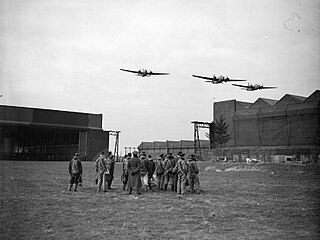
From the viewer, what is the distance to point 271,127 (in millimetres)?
55875

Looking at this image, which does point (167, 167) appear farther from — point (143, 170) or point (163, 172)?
point (143, 170)

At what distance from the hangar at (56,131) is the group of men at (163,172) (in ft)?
108

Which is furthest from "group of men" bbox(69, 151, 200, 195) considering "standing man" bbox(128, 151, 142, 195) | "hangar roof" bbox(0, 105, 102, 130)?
"hangar roof" bbox(0, 105, 102, 130)

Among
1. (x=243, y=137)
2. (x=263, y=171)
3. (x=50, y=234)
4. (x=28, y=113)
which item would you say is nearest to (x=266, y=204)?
(x=50, y=234)

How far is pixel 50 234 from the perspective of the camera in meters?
7.37

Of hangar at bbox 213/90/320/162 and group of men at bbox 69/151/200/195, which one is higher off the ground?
hangar at bbox 213/90/320/162

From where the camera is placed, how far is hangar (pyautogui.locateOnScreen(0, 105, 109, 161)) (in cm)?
4944

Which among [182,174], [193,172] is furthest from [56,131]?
[182,174]

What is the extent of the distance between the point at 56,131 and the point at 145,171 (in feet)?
142

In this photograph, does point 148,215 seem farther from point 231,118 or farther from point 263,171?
point 231,118

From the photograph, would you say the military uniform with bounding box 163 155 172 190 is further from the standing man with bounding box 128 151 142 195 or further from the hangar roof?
the hangar roof

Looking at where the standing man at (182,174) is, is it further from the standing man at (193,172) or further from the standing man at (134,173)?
the standing man at (134,173)

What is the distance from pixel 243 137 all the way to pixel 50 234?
55620 mm

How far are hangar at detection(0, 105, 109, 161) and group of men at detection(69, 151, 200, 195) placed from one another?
3230 centimetres
